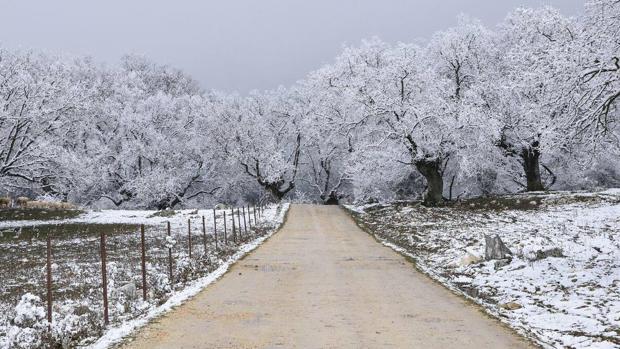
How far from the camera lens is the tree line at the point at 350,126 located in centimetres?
2253

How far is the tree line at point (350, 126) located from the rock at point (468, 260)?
3980 millimetres

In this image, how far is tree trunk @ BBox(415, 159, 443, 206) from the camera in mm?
39750

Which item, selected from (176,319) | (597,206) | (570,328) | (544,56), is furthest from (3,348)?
(597,206)

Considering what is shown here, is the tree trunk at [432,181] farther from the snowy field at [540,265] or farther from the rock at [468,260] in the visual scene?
the rock at [468,260]

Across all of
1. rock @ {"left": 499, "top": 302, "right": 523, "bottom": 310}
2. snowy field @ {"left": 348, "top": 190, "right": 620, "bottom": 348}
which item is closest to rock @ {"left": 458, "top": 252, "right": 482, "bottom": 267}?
snowy field @ {"left": 348, "top": 190, "right": 620, "bottom": 348}

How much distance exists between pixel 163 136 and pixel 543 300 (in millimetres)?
50950

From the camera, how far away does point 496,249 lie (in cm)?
1491

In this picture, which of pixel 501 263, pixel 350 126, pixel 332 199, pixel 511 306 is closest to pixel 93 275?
pixel 501 263

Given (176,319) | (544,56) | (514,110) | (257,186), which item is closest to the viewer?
(176,319)

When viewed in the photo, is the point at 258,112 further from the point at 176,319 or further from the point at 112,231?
the point at 176,319

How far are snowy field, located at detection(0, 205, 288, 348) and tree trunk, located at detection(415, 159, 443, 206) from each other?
37.2ft

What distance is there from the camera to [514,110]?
1469 inches

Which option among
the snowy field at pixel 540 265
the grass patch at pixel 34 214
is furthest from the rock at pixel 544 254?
the grass patch at pixel 34 214

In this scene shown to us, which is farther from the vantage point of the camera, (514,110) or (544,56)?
(514,110)
